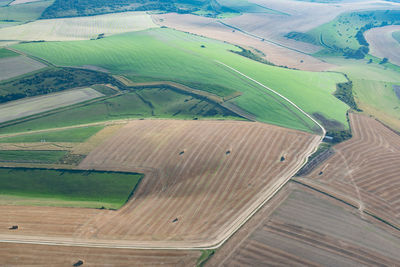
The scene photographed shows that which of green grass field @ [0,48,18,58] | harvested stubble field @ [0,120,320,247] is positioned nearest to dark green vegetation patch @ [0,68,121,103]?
green grass field @ [0,48,18,58]

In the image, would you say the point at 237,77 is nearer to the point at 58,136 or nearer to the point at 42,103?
the point at 58,136

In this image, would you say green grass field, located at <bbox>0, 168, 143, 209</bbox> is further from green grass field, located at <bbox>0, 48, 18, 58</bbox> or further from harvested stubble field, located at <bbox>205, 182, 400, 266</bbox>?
green grass field, located at <bbox>0, 48, 18, 58</bbox>

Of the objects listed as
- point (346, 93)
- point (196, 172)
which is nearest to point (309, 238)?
point (196, 172)

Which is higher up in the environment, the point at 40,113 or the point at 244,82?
the point at 244,82

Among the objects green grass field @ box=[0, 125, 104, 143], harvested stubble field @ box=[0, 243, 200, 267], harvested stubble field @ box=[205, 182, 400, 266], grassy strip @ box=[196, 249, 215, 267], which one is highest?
green grass field @ box=[0, 125, 104, 143]

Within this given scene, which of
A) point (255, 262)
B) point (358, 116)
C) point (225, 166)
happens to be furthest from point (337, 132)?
point (255, 262)

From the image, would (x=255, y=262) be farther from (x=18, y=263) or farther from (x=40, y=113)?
(x=40, y=113)
